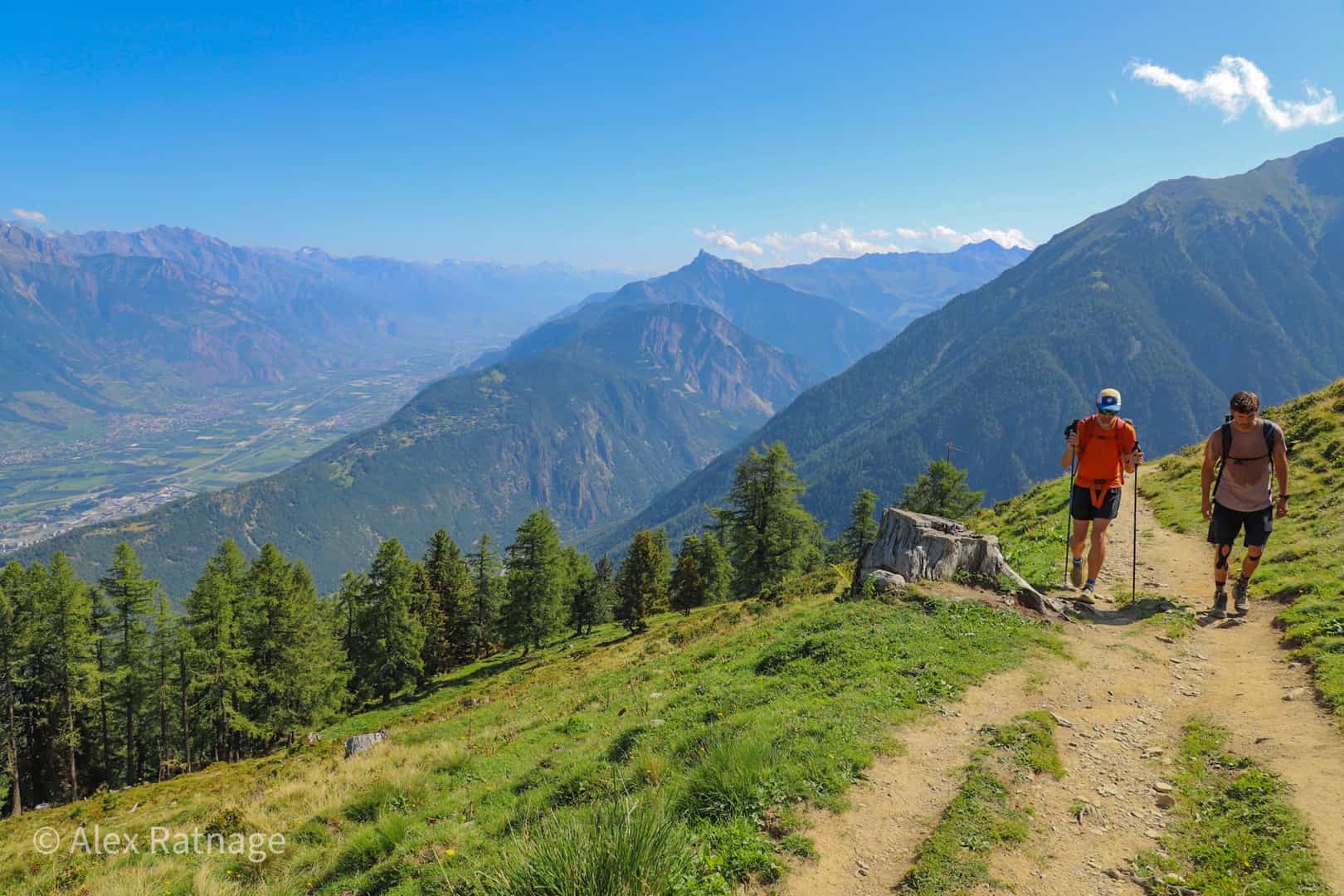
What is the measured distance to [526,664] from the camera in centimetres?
4547

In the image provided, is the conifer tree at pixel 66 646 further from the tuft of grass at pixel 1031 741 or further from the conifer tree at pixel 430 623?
the tuft of grass at pixel 1031 741

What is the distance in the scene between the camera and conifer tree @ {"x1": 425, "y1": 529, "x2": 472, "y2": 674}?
58.3m

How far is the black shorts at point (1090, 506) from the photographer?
13.3m

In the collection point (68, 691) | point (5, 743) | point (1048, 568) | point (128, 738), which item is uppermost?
point (1048, 568)

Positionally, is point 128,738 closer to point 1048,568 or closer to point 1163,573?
point 1048,568

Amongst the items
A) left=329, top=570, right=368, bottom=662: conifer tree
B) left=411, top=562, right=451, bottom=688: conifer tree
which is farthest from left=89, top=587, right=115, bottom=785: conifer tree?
left=411, top=562, right=451, bottom=688: conifer tree

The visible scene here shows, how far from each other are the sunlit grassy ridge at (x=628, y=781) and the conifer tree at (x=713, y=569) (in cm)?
4831

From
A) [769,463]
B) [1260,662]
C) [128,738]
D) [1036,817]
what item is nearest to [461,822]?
[1036,817]

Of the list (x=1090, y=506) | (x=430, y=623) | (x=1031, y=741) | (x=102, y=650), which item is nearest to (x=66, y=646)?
(x=102, y=650)

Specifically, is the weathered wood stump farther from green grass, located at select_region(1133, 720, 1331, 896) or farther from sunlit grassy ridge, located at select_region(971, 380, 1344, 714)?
green grass, located at select_region(1133, 720, 1331, 896)

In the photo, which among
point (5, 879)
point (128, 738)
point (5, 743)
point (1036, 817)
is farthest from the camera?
point (128, 738)

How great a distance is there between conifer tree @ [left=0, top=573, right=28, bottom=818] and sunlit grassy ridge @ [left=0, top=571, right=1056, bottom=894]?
24733 millimetres

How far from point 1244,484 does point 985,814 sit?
994 cm

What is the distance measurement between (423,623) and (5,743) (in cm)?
2499
